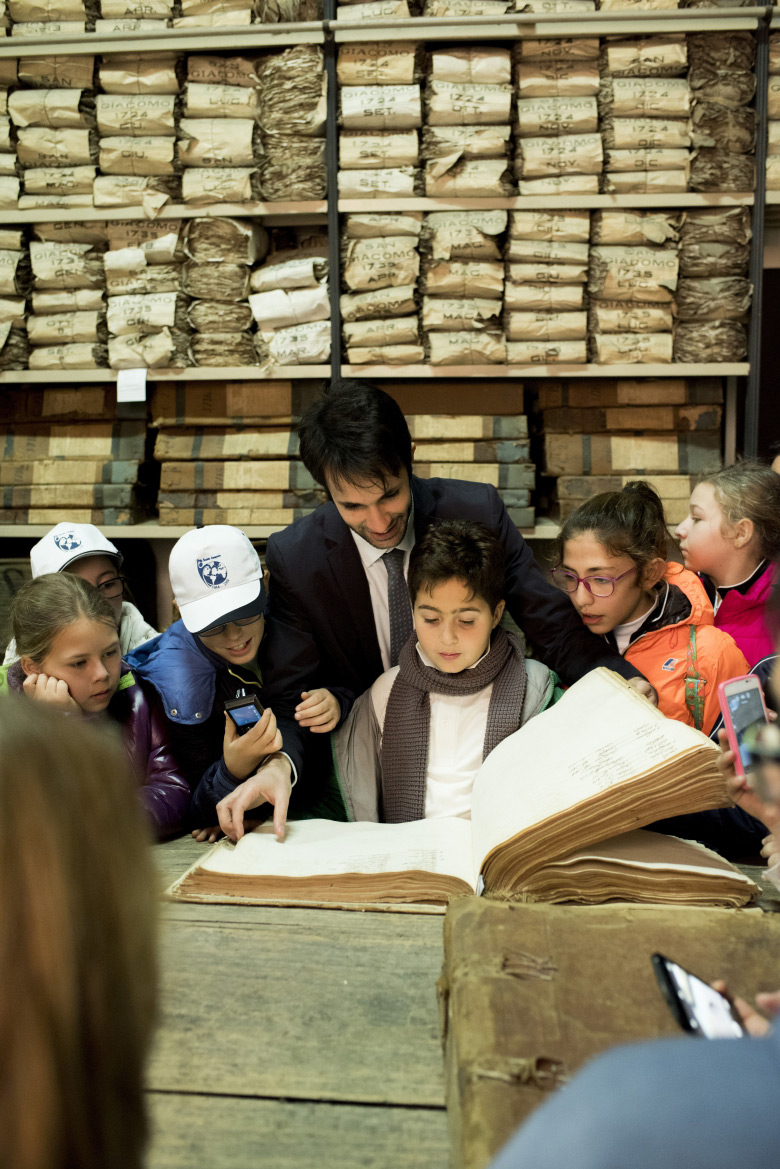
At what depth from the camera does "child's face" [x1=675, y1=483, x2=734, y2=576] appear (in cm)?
215

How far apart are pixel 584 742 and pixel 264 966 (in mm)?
533

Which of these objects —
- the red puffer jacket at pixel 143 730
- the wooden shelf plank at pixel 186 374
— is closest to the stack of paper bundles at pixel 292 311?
the wooden shelf plank at pixel 186 374

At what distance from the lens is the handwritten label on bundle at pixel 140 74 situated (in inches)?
127

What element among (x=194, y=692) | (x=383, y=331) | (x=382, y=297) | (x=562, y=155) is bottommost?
(x=194, y=692)

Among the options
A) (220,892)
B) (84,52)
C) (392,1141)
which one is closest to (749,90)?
(84,52)

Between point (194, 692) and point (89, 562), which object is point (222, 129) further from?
point (194, 692)

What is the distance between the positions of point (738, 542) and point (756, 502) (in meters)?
0.11

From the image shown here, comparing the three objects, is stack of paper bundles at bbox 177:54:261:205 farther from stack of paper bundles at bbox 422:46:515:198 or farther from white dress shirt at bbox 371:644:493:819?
white dress shirt at bbox 371:644:493:819

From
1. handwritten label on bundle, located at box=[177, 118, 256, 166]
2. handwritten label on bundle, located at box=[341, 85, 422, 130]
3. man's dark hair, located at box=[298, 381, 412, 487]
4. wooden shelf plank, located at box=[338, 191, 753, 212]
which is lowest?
man's dark hair, located at box=[298, 381, 412, 487]

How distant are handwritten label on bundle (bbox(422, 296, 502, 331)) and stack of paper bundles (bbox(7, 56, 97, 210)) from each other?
1.36 m

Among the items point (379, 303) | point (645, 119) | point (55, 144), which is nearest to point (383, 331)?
point (379, 303)

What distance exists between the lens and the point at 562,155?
10.4 feet

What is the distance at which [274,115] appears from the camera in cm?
317

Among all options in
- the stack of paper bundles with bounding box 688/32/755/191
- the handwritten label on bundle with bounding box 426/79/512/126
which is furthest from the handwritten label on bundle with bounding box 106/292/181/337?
the stack of paper bundles with bounding box 688/32/755/191
